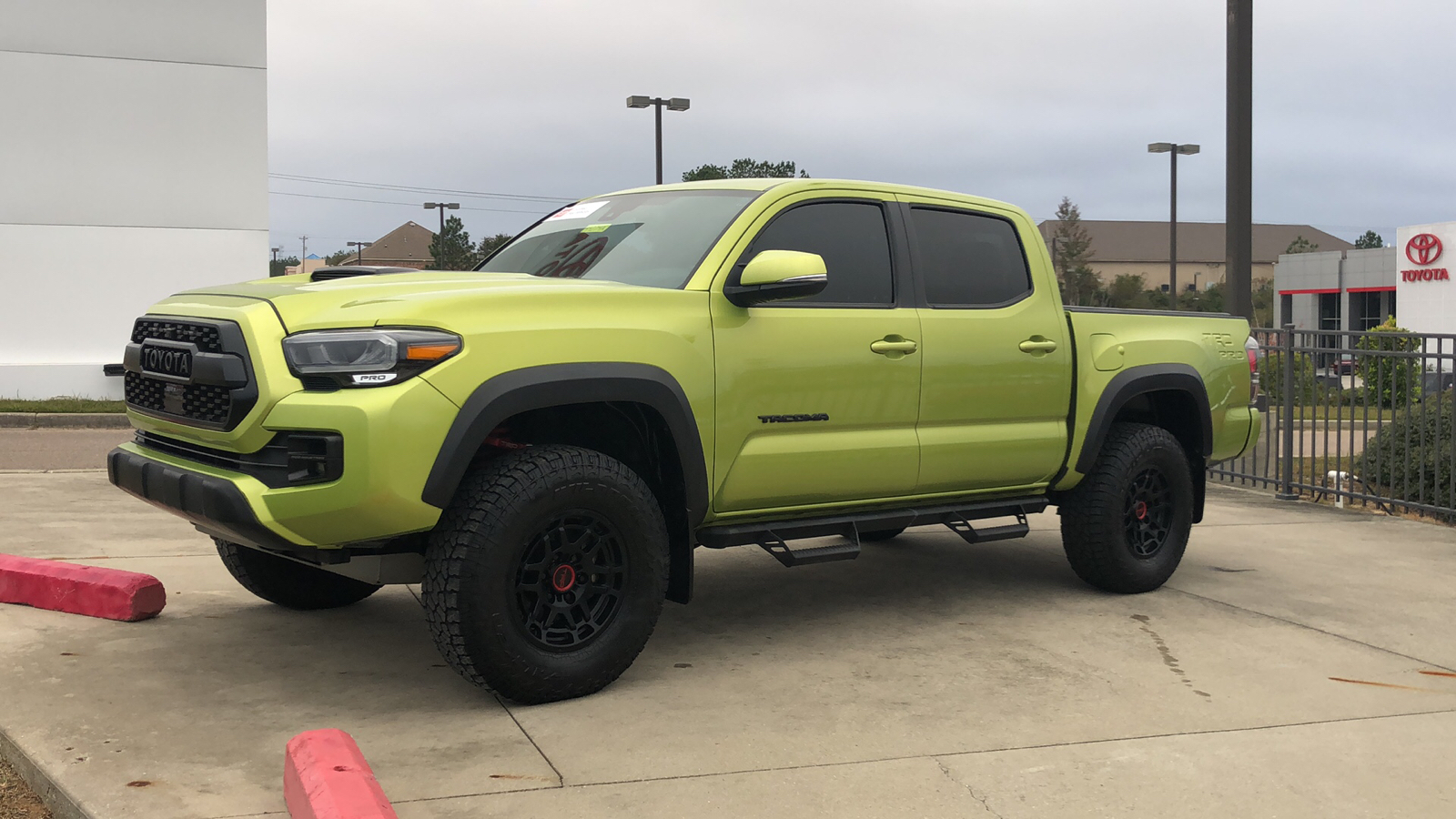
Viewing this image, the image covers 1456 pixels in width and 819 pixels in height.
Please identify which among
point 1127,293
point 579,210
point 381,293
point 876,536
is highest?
point 1127,293

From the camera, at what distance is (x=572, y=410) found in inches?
194

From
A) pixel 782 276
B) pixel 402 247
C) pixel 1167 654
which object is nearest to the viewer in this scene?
pixel 782 276

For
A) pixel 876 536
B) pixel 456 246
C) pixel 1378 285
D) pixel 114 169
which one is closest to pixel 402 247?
pixel 456 246

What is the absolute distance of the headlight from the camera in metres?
4.20

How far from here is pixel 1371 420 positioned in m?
11.2

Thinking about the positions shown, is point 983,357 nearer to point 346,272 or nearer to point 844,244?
point 844,244

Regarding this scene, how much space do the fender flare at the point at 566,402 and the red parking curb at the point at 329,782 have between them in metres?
0.90

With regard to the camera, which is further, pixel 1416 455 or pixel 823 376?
pixel 1416 455

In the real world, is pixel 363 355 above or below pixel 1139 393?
above

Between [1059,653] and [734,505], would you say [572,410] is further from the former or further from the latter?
[1059,653]

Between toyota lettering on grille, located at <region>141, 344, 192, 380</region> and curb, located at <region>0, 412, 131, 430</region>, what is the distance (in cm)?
1141

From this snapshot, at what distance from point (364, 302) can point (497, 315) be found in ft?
1.50

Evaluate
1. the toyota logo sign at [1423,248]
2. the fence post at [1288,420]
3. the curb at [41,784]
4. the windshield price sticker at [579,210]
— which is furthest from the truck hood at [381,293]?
the toyota logo sign at [1423,248]

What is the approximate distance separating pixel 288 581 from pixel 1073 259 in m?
97.2
